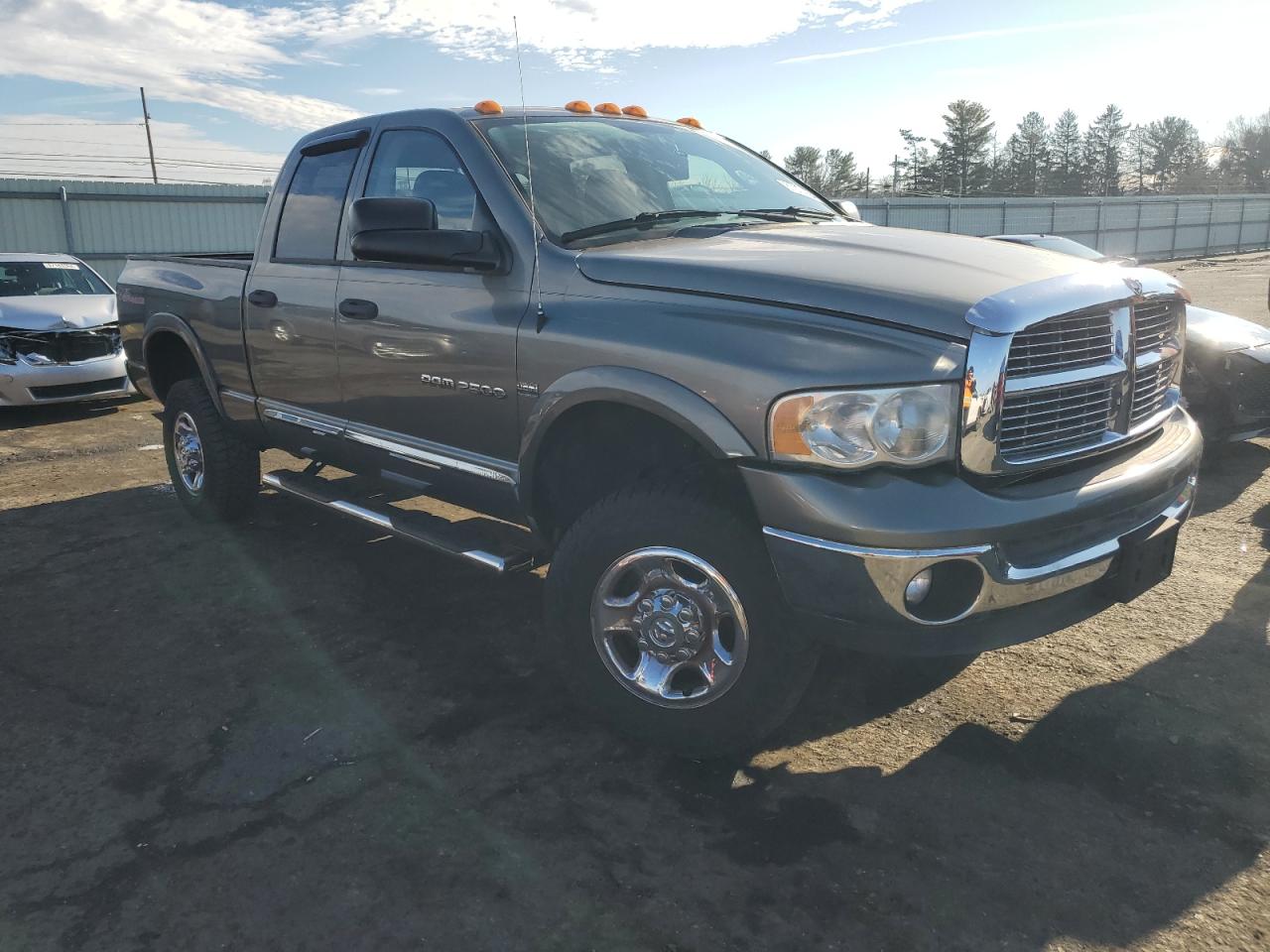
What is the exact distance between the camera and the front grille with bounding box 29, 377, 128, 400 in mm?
8828

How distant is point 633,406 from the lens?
285cm

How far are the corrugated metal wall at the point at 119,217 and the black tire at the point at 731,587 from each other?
56.4 feet

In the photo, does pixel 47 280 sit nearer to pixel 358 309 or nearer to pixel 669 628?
pixel 358 309

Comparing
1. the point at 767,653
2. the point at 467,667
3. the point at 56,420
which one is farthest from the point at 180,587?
the point at 56,420

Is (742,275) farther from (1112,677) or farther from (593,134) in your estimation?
(1112,677)

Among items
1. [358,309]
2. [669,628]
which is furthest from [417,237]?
[669,628]

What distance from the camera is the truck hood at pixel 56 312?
8.88 m

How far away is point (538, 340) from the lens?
3.12m

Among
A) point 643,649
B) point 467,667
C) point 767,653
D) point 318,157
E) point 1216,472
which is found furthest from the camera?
point 1216,472

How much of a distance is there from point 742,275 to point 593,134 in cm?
138

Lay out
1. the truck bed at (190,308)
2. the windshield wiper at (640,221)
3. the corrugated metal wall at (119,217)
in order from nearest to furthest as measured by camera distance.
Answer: the windshield wiper at (640,221)
the truck bed at (190,308)
the corrugated metal wall at (119,217)

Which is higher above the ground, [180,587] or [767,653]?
[767,653]

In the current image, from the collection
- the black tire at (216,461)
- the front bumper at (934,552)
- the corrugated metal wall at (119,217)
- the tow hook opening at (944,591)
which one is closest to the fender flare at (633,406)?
the front bumper at (934,552)

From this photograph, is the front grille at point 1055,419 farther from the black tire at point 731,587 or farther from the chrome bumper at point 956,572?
the black tire at point 731,587
